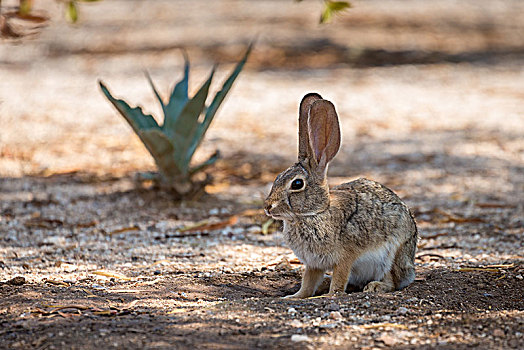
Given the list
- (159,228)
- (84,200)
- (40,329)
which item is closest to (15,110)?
(84,200)

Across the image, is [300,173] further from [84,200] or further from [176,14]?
[176,14]

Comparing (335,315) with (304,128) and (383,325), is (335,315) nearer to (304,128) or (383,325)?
(383,325)

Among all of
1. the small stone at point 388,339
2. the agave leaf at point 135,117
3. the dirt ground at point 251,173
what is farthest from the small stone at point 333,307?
the agave leaf at point 135,117

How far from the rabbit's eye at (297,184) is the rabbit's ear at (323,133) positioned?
0.52 feet

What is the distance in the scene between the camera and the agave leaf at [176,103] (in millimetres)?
6280

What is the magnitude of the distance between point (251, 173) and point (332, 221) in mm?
3488

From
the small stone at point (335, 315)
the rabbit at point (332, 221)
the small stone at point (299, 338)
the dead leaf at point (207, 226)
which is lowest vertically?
the dead leaf at point (207, 226)

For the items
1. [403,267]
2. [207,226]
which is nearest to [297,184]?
[403,267]

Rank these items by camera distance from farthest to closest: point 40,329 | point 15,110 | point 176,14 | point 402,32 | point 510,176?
1. point 176,14
2. point 402,32
3. point 15,110
4. point 510,176
5. point 40,329

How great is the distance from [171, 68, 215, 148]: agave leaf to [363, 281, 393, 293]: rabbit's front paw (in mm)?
2522

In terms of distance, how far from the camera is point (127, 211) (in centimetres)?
627

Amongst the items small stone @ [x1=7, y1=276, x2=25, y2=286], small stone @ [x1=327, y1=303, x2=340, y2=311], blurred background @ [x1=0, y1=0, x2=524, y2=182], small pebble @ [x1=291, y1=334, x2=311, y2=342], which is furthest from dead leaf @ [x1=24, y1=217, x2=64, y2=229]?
small pebble @ [x1=291, y1=334, x2=311, y2=342]

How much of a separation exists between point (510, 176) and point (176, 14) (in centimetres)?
977

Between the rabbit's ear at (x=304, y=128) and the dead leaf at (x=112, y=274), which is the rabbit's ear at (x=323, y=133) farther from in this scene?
the dead leaf at (x=112, y=274)
